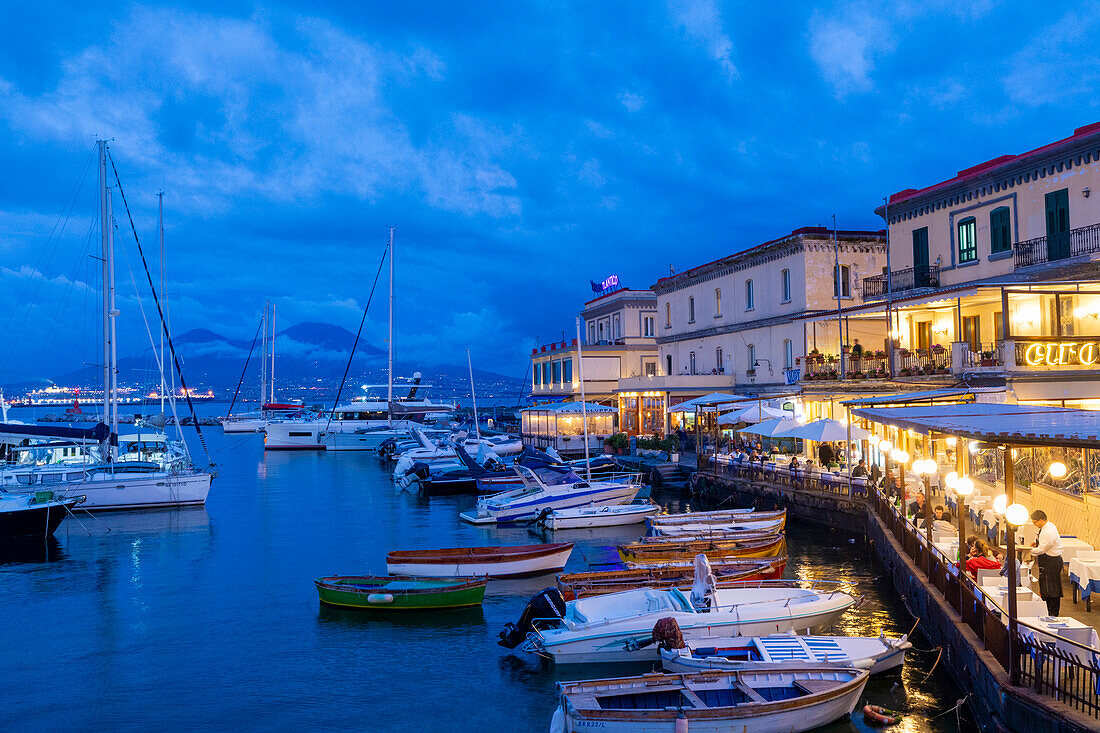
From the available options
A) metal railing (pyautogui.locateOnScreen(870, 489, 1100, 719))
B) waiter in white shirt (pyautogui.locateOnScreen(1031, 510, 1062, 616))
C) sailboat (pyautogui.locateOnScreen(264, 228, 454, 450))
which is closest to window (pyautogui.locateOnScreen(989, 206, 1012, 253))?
metal railing (pyautogui.locateOnScreen(870, 489, 1100, 719))

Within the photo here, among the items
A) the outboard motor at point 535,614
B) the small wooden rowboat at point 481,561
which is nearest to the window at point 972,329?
the small wooden rowboat at point 481,561

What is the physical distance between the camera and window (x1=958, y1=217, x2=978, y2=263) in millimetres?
34438

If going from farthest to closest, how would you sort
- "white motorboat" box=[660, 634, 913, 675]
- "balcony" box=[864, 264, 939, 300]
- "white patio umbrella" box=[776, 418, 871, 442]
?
"balcony" box=[864, 264, 939, 300]
"white patio umbrella" box=[776, 418, 871, 442]
"white motorboat" box=[660, 634, 913, 675]

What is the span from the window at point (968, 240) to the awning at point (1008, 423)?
18.3 meters

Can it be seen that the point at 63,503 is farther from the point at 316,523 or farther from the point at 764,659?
the point at 764,659

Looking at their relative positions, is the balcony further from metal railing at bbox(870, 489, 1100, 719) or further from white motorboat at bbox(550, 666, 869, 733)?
white motorboat at bbox(550, 666, 869, 733)

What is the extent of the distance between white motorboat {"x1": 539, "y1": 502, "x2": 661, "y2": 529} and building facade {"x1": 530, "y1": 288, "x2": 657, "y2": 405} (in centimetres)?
3107

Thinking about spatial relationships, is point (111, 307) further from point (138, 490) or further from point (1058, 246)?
point (1058, 246)

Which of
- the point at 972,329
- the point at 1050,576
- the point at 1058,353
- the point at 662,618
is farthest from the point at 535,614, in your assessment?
the point at 972,329

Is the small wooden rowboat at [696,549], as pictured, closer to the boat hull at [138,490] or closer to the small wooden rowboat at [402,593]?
the small wooden rowboat at [402,593]

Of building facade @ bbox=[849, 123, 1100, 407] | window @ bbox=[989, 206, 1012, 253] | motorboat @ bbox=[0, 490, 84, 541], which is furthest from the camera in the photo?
window @ bbox=[989, 206, 1012, 253]

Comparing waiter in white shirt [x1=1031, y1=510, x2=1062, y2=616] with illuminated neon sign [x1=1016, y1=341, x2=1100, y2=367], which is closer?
waiter in white shirt [x1=1031, y1=510, x2=1062, y2=616]

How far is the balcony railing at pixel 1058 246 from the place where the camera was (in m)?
28.8

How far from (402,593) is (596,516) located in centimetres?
1378
